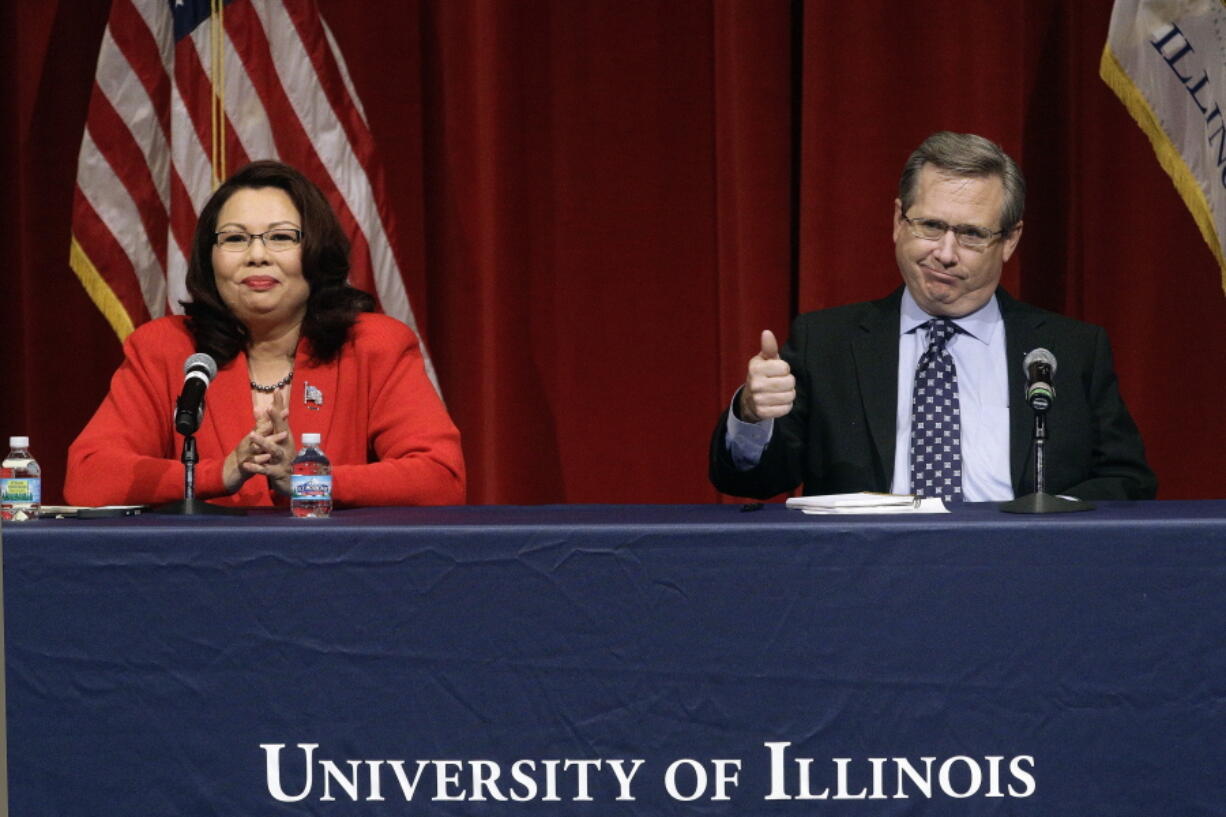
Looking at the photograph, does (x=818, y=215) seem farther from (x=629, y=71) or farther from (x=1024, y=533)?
(x=1024, y=533)

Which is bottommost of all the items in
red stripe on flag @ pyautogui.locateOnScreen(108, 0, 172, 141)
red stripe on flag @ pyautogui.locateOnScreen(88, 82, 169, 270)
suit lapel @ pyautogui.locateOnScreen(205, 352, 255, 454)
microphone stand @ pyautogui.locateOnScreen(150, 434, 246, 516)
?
microphone stand @ pyautogui.locateOnScreen(150, 434, 246, 516)

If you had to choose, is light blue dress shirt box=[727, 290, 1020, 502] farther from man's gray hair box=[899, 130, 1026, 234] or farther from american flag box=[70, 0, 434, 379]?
american flag box=[70, 0, 434, 379]

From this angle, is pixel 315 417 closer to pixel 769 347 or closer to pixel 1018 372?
pixel 769 347

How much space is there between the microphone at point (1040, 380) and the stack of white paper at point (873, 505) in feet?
0.65

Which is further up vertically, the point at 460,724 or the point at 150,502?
the point at 150,502

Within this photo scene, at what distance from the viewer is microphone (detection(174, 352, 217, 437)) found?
2178 millimetres

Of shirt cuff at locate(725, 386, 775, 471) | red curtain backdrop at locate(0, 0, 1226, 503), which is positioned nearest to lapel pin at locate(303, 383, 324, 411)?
shirt cuff at locate(725, 386, 775, 471)

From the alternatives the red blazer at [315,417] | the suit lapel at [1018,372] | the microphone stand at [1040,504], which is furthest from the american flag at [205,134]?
the microphone stand at [1040,504]

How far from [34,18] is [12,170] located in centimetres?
42

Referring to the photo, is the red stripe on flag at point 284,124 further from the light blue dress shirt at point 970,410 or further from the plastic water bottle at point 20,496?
the plastic water bottle at point 20,496

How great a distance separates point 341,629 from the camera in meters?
1.86

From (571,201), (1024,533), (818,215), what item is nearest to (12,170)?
(571,201)

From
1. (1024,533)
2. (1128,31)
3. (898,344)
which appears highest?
(1128,31)

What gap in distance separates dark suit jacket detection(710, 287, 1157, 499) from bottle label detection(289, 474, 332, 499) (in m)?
0.82
